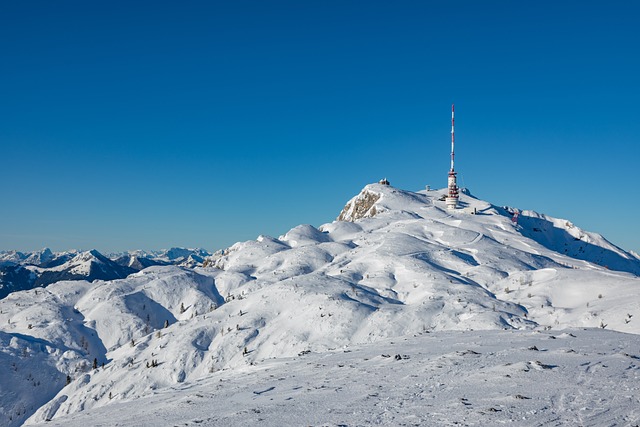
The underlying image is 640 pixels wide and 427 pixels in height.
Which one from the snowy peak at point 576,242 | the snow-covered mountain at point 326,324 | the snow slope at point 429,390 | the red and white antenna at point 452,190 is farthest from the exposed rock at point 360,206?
the snow slope at point 429,390

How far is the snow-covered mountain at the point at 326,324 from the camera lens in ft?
57.5

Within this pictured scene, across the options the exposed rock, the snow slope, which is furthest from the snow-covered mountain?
the exposed rock

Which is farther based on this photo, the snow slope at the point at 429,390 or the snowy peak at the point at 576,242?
the snowy peak at the point at 576,242

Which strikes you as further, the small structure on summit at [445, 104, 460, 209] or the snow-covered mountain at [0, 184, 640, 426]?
the small structure on summit at [445, 104, 460, 209]

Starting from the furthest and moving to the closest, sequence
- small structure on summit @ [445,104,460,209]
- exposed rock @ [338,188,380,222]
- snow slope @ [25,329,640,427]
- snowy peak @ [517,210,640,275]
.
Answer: exposed rock @ [338,188,380,222] < small structure on summit @ [445,104,460,209] < snowy peak @ [517,210,640,275] < snow slope @ [25,329,640,427]

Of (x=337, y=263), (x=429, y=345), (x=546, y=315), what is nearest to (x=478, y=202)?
(x=337, y=263)

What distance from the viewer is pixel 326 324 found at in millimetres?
44031

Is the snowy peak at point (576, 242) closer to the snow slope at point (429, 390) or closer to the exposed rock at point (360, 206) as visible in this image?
the exposed rock at point (360, 206)

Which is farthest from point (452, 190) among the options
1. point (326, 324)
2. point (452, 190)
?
point (326, 324)

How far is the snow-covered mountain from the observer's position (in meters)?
17.5

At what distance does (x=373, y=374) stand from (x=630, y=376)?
8.75 m

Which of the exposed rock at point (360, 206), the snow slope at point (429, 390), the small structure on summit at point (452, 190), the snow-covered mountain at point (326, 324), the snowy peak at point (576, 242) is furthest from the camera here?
the exposed rock at point (360, 206)

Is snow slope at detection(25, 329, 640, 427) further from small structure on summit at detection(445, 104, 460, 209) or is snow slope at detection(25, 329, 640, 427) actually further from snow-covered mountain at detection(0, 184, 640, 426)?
small structure on summit at detection(445, 104, 460, 209)

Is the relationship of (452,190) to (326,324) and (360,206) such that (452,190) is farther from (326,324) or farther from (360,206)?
(326,324)
